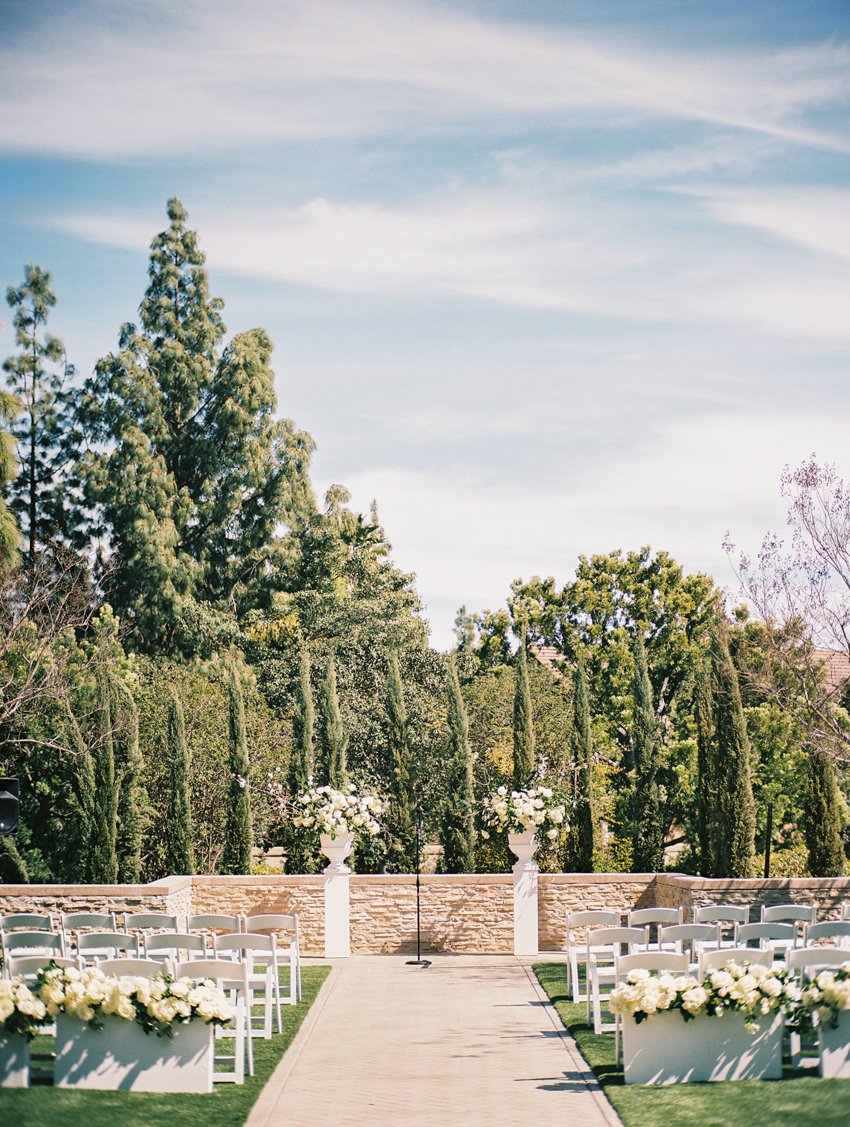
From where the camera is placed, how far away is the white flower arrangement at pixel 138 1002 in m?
9.12

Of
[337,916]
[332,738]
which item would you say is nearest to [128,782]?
[332,738]

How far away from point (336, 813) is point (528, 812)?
293 cm

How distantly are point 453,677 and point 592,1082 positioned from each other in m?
14.1

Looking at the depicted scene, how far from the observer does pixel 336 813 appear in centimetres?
1909

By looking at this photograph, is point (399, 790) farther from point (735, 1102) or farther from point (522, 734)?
point (735, 1102)

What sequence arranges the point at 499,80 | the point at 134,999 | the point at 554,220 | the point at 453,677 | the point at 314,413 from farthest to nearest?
1. the point at 314,413
2. the point at 453,677
3. the point at 554,220
4. the point at 499,80
5. the point at 134,999

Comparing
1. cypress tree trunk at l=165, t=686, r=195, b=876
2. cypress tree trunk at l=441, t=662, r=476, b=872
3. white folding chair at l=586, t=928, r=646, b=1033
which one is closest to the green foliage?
cypress tree trunk at l=441, t=662, r=476, b=872

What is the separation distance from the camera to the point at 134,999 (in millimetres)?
9180

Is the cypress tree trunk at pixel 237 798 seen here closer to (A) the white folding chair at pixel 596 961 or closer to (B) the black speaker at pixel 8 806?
(A) the white folding chair at pixel 596 961

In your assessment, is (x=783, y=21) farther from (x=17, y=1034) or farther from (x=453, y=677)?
(x=453, y=677)

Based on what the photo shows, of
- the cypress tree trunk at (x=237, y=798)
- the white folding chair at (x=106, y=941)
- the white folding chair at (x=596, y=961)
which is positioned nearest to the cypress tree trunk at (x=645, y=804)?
the cypress tree trunk at (x=237, y=798)

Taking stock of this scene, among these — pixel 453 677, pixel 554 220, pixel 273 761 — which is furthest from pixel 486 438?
pixel 554 220

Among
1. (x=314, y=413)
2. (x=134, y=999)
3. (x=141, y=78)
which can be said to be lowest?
(x=134, y=999)

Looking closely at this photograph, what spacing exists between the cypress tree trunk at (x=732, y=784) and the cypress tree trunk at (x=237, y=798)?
8.11 m
